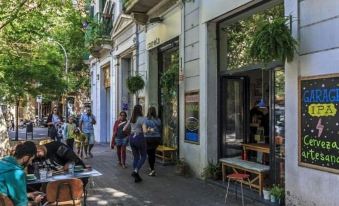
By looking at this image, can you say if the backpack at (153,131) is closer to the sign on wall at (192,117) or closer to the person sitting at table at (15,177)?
the sign on wall at (192,117)

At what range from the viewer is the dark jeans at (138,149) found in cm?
1119

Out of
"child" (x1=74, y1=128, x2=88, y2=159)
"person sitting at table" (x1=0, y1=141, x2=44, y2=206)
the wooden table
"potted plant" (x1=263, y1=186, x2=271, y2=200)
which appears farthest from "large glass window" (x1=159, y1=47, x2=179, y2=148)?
"person sitting at table" (x1=0, y1=141, x2=44, y2=206)

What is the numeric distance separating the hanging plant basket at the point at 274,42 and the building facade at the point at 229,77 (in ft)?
0.90

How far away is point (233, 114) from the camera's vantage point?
11219mm

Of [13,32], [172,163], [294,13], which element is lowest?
[172,163]

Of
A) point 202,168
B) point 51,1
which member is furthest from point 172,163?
point 51,1

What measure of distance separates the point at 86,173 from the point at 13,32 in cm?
928

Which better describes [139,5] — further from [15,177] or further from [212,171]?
[15,177]

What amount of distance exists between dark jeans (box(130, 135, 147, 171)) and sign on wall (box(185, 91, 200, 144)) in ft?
4.23

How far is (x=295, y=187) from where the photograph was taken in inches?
300

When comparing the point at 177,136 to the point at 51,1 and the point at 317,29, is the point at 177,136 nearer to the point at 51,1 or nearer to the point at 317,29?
the point at 51,1

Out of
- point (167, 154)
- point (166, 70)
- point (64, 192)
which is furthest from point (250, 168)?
point (166, 70)

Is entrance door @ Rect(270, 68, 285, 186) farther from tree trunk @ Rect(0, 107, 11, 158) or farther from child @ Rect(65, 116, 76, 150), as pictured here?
child @ Rect(65, 116, 76, 150)

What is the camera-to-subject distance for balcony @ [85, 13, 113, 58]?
21.9m
